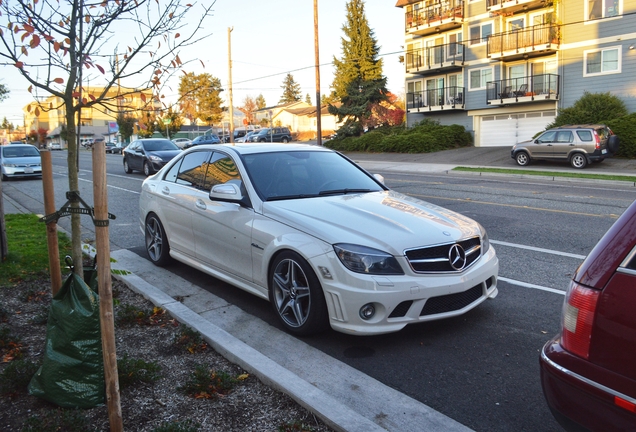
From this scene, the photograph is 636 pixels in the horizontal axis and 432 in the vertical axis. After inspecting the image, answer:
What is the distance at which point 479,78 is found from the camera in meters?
37.2

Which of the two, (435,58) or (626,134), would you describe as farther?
(435,58)

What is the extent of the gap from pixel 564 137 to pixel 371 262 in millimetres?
22213

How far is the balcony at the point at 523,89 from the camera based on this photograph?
32375mm

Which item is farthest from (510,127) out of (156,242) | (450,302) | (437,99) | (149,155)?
(450,302)

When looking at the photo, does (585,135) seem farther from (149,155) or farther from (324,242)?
(324,242)

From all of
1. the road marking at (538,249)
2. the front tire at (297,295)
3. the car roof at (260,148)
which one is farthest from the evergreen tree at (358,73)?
the front tire at (297,295)

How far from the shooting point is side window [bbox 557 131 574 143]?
2350cm

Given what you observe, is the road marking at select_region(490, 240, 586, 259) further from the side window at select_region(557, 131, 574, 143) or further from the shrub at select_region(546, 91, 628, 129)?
the shrub at select_region(546, 91, 628, 129)

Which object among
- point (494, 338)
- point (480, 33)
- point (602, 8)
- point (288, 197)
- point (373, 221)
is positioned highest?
point (480, 33)

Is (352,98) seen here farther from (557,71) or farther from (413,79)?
(557,71)

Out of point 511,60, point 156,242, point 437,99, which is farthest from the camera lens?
point 437,99

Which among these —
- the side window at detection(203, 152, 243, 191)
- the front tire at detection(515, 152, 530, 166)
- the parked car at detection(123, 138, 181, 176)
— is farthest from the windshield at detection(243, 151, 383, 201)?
the front tire at detection(515, 152, 530, 166)

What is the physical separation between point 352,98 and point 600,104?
67.0 ft

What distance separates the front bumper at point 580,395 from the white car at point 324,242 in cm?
168
